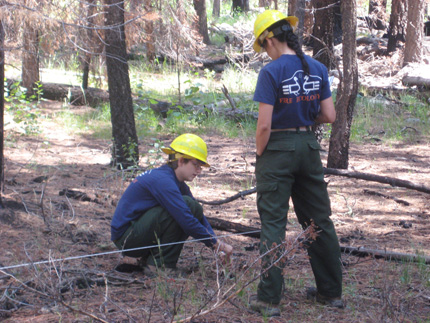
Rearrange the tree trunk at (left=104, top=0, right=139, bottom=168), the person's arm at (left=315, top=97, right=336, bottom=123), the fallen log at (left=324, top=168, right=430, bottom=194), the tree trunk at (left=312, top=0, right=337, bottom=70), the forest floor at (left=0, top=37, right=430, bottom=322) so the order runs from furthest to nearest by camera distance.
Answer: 1. the tree trunk at (left=312, top=0, right=337, bottom=70)
2. the tree trunk at (left=104, top=0, right=139, bottom=168)
3. the fallen log at (left=324, top=168, right=430, bottom=194)
4. the person's arm at (left=315, top=97, right=336, bottom=123)
5. the forest floor at (left=0, top=37, right=430, bottom=322)

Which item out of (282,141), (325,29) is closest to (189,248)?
(282,141)

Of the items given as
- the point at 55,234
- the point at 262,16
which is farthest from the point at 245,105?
the point at 262,16

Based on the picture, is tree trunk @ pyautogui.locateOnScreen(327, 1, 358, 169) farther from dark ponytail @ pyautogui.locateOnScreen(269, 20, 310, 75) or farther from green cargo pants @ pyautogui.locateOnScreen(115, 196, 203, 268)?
dark ponytail @ pyautogui.locateOnScreen(269, 20, 310, 75)

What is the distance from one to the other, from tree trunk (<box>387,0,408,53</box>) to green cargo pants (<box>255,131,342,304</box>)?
1526 centimetres

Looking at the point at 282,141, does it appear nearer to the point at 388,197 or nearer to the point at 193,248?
the point at 193,248

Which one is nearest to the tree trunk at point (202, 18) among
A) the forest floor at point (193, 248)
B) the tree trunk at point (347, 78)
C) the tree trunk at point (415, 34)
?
the tree trunk at point (415, 34)

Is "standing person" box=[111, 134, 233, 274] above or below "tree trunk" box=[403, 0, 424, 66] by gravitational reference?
below

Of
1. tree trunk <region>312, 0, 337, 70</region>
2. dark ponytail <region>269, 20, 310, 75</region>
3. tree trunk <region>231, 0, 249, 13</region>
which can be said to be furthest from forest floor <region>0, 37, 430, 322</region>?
tree trunk <region>231, 0, 249, 13</region>

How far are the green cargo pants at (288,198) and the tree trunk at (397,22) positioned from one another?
50.1 feet

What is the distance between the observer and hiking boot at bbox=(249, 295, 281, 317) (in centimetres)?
322

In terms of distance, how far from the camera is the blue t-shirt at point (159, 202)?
377cm

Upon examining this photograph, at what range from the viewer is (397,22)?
56.7 ft

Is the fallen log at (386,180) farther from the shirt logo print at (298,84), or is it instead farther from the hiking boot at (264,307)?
the hiking boot at (264,307)

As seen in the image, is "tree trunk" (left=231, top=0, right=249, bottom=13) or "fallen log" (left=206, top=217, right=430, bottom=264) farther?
"tree trunk" (left=231, top=0, right=249, bottom=13)
